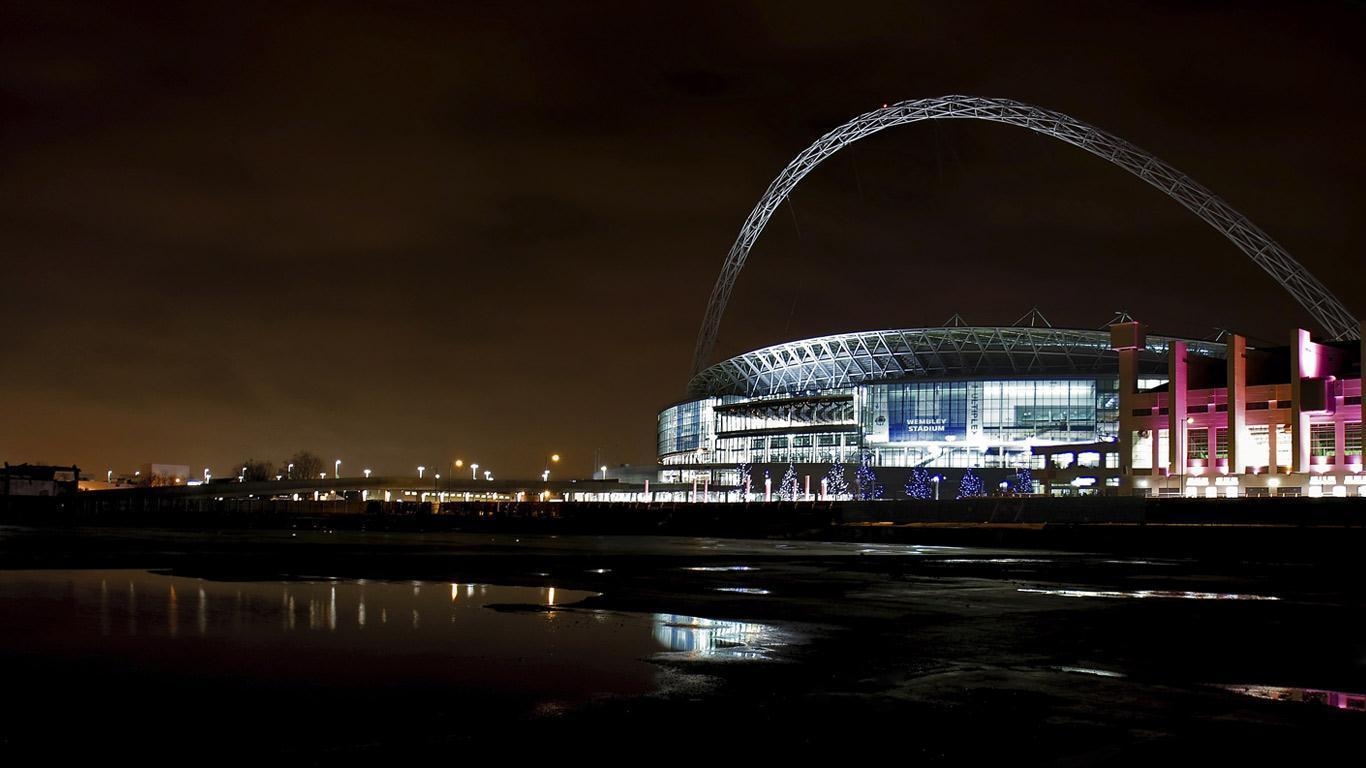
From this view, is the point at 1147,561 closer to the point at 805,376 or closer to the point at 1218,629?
the point at 1218,629

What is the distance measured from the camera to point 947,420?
166 meters

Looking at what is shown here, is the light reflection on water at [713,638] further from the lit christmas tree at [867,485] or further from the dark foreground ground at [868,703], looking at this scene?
Answer: the lit christmas tree at [867,485]

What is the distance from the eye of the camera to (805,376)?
186 m

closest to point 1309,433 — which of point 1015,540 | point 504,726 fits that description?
point 1015,540

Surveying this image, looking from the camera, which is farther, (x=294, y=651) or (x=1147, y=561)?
(x=1147, y=561)

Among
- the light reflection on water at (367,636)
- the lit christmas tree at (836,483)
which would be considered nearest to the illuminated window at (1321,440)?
the lit christmas tree at (836,483)

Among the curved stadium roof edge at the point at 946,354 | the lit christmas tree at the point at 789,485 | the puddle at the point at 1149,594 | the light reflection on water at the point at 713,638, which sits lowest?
the lit christmas tree at the point at 789,485

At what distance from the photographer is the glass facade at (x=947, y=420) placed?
160625 millimetres

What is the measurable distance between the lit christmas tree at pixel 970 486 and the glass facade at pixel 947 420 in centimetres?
968

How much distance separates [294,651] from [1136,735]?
11870mm

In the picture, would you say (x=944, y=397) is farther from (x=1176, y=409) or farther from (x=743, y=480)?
(x=1176, y=409)

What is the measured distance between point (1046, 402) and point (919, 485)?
84.4 ft

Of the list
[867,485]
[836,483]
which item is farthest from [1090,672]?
[836,483]

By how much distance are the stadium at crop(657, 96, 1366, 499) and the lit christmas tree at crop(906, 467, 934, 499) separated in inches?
58.2
